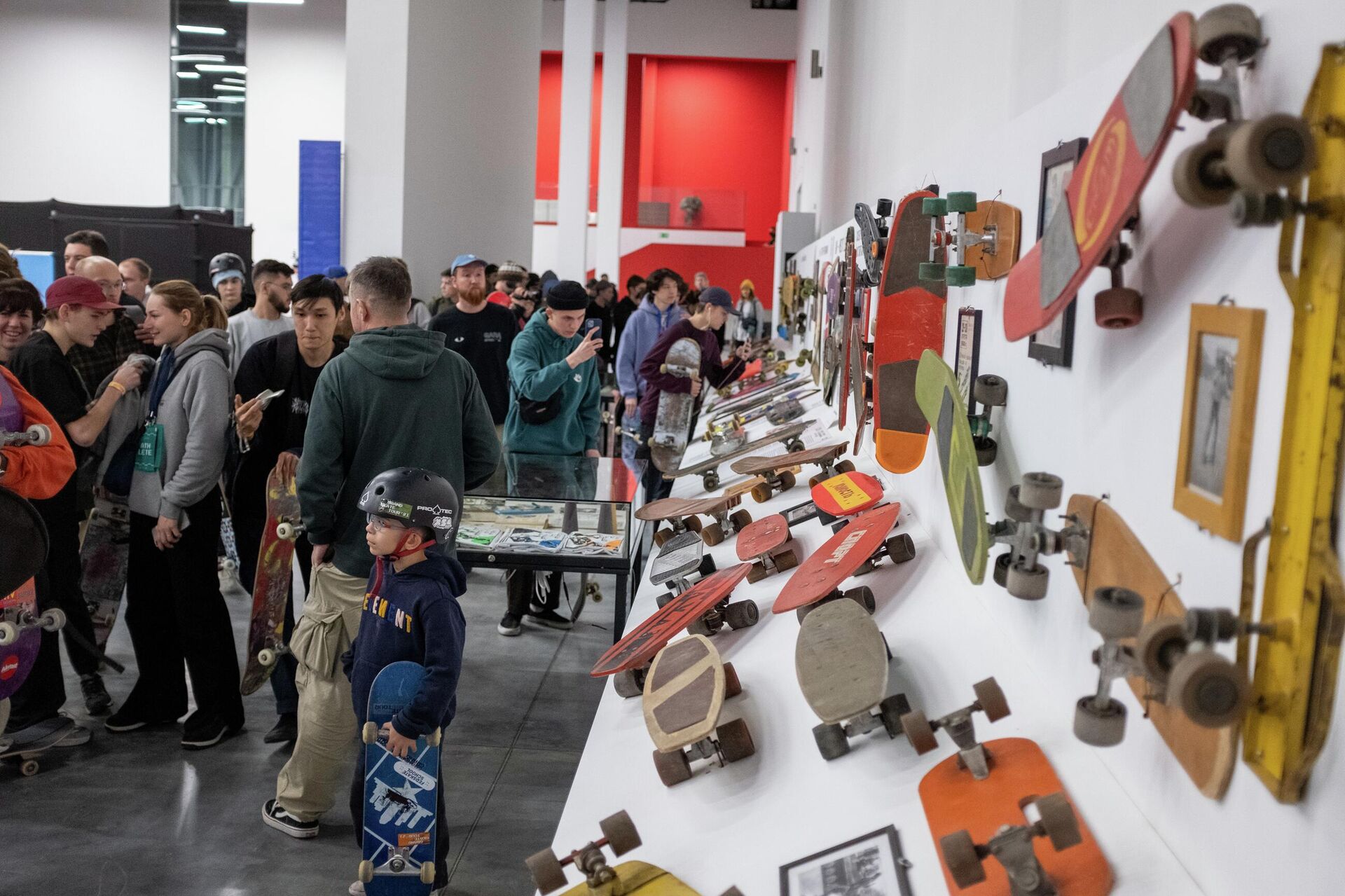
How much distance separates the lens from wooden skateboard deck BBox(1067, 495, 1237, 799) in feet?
3.28

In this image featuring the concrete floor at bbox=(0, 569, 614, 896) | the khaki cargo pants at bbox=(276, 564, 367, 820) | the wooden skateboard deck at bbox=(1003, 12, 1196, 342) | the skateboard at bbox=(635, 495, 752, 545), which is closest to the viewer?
the wooden skateboard deck at bbox=(1003, 12, 1196, 342)

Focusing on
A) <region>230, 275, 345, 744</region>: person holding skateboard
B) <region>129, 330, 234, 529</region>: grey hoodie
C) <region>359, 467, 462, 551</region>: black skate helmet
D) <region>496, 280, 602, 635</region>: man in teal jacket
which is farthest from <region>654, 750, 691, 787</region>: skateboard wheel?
<region>496, 280, 602, 635</region>: man in teal jacket

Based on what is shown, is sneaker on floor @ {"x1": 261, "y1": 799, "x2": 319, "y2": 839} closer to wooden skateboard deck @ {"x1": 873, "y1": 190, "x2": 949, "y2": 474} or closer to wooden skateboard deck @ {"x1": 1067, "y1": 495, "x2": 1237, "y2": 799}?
wooden skateboard deck @ {"x1": 873, "y1": 190, "x2": 949, "y2": 474}

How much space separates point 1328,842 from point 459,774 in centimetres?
320

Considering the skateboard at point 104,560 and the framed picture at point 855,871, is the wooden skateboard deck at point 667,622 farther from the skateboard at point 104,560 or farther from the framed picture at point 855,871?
the skateboard at point 104,560

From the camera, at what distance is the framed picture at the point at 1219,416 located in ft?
3.11

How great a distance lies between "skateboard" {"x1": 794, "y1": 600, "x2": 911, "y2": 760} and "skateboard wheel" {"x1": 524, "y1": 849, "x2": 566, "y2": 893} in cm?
40

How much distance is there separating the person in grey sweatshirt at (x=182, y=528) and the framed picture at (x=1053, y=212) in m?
2.84

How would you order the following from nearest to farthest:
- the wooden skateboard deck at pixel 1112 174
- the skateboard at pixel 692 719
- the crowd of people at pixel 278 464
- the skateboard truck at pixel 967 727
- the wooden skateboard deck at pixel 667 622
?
the wooden skateboard deck at pixel 1112 174 → the skateboard truck at pixel 967 727 → the skateboard at pixel 692 719 → the wooden skateboard deck at pixel 667 622 → the crowd of people at pixel 278 464

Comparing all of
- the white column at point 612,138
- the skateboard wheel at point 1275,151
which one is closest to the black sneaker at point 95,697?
the skateboard wheel at point 1275,151

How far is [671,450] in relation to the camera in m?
5.75

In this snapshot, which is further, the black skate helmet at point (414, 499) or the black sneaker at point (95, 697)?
the black sneaker at point (95, 697)

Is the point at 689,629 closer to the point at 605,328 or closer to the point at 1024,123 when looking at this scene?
the point at 1024,123

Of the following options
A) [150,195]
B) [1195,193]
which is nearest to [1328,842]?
[1195,193]
